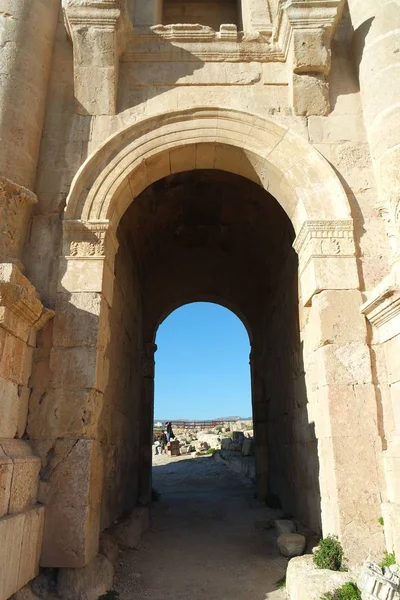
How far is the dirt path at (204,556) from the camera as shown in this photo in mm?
4207

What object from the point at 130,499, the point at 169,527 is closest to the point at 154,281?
the point at 130,499

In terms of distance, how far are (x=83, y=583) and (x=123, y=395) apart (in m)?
3.20

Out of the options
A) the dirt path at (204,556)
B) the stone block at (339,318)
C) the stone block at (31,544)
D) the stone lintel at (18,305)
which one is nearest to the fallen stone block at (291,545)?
the dirt path at (204,556)

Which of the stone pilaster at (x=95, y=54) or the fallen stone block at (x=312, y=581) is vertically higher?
the stone pilaster at (x=95, y=54)

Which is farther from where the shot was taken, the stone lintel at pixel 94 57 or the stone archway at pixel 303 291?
the stone lintel at pixel 94 57

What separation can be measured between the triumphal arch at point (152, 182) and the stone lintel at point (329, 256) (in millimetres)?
21

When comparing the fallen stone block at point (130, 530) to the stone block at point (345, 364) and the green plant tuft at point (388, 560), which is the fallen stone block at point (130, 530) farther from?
the stone block at point (345, 364)

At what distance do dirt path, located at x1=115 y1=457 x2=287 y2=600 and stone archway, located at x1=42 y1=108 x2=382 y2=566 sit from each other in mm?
768

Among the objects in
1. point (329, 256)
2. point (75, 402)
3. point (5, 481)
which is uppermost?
point (329, 256)

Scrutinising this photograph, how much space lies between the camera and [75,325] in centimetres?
450

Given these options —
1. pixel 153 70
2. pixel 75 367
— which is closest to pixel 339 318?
pixel 75 367

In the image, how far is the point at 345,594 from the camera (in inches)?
135

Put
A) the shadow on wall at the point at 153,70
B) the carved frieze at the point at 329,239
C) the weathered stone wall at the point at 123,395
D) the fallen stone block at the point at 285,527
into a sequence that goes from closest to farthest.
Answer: the carved frieze at the point at 329,239
the fallen stone block at the point at 285,527
the shadow on wall at the point at 153,70
the weathered stone wall at the point at 123,395

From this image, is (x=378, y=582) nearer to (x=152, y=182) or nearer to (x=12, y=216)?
(x=12, y=216)
